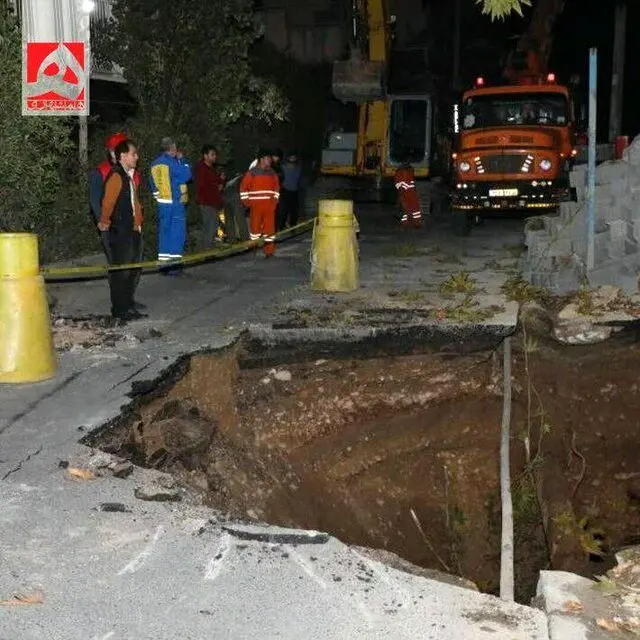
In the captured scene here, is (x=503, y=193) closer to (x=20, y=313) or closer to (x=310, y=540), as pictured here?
(x=20, y=313)

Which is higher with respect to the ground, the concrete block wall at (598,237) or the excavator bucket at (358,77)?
the excavator bucket at (358,77)

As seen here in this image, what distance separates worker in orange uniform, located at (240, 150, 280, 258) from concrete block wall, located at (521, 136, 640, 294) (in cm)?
390

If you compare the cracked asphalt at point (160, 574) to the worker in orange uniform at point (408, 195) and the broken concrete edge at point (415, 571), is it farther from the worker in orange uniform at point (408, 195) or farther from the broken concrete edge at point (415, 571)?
the worker in orange uniform at point (408, 195)

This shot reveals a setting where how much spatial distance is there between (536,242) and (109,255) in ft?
16.9

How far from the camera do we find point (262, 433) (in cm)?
731

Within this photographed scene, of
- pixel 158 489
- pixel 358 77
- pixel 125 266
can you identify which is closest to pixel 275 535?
pixel 158 489

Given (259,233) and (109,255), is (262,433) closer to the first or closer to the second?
(109,255)

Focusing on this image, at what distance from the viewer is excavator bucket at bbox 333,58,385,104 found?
2133cm

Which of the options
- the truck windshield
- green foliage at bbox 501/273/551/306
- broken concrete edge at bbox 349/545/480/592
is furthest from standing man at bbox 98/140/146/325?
the truck windshield

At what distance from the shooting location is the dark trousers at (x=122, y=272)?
9.23 metres

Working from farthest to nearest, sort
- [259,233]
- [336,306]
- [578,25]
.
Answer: [578,25], [259,233], [336,306]

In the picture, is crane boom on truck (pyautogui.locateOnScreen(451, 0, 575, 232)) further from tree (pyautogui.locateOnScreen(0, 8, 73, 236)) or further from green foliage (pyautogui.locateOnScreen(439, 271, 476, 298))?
tree (pyautogui.locateOnScreen(0, 8, 73, 236))

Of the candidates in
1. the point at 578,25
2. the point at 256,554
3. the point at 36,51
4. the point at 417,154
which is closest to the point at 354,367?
the point at 256,554

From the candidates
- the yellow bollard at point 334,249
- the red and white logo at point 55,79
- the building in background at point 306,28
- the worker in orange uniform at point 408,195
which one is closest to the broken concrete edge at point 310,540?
the yellow bollard at point 334,249
